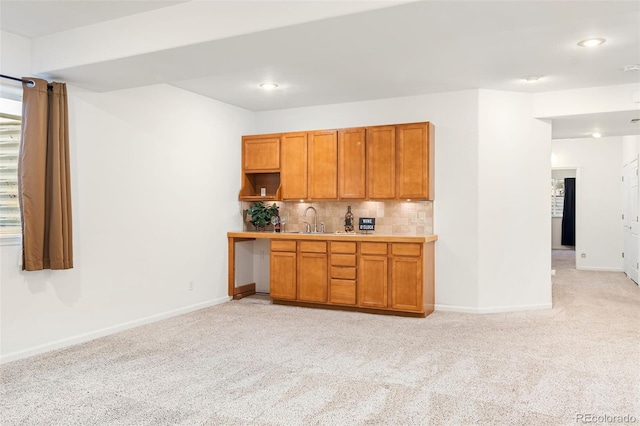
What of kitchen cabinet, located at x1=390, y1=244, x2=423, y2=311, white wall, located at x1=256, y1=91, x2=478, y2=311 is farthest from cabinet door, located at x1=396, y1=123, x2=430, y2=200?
kitchen cabinet, located at x1=390, y1=244, x2=423, y2=311

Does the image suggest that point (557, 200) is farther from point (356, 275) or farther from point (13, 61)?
point (13, 61)

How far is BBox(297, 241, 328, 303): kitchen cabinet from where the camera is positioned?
591 cm

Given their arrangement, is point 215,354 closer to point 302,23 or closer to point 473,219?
point 302,23

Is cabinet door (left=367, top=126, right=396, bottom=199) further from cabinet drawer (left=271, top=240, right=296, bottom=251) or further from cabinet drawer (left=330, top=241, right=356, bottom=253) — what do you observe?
cabinet drawer (left=271, top=240, right=296, bottom=251)

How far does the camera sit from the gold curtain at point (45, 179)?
156 inches

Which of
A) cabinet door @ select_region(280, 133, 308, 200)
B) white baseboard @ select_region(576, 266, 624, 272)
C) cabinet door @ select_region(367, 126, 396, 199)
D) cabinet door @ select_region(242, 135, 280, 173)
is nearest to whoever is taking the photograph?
cabinet door @ select_region(367, 126, 396, 199)

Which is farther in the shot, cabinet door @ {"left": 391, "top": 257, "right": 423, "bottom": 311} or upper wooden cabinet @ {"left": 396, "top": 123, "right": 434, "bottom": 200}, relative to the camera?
upper wooden cabinet @ {"left": 396, "top": 123, "right": 434, "bottom": 200}

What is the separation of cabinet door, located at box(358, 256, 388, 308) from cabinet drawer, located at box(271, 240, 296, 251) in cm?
90

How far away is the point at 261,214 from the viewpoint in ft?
21.8

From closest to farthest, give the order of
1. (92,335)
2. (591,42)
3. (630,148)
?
(591,42) → (92,335) → (630,148)

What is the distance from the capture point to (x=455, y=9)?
273cm

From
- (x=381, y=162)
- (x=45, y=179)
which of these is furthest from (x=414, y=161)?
(x=45, y=179)

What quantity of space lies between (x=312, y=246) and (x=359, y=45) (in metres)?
3.04

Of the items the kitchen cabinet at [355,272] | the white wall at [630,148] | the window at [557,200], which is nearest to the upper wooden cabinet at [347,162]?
the kitchen cabinet at [355,272]
